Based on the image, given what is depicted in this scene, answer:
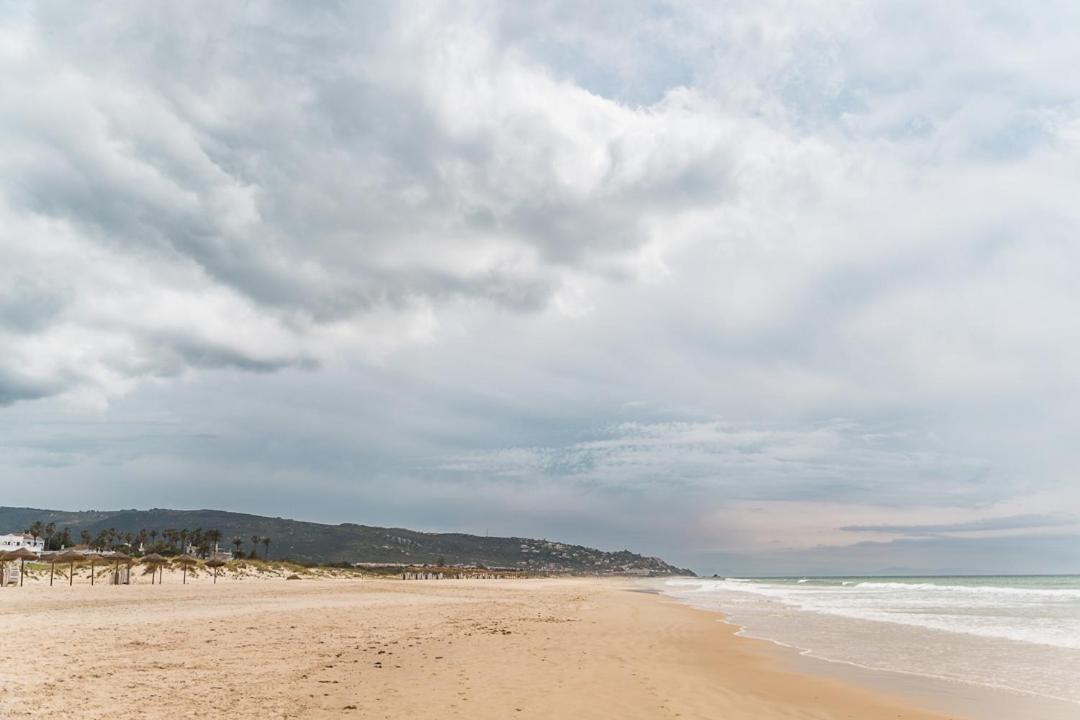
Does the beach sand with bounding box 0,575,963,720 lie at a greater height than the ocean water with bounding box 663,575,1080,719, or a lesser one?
greater

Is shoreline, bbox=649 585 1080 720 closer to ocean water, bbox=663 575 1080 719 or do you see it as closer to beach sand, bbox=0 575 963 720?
ocean water, bbox=663 575 1080 719

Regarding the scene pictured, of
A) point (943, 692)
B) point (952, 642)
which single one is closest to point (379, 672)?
point (943, 692)

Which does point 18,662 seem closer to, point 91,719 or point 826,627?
point 91,719

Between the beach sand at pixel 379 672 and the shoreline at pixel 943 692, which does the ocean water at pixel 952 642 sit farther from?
the beach sand at pixel 379 672

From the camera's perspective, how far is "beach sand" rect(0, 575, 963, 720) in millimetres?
10820

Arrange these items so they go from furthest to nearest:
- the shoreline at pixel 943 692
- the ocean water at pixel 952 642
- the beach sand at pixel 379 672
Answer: the ocean water at pixel 952 642, the shoreline at pixel 943 692, the beach sand at pixel 379 672

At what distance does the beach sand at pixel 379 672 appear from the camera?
426 inches

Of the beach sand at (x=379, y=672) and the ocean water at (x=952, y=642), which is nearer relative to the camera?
the beach sand at (x=379, y=672)

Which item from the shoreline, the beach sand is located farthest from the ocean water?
the beach sand

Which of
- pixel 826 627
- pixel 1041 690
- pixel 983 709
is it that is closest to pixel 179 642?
pixel 983 709

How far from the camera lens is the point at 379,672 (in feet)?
46.1

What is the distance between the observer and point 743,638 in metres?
26.3

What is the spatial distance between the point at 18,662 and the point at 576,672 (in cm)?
1109

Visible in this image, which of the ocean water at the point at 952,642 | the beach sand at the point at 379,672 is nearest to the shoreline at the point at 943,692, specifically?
the ocean water at the point at 952,642
